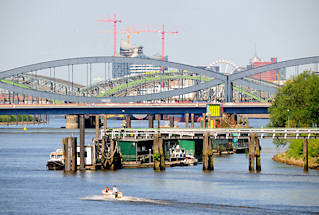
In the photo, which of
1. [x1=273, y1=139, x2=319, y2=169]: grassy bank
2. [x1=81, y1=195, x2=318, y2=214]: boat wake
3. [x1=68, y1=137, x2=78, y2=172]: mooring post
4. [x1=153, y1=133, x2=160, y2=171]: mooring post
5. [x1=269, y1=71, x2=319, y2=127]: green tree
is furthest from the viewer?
[x1=269, y1=71, x2=319, y2=127]: green tree

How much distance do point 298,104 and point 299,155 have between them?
18556 millimetres

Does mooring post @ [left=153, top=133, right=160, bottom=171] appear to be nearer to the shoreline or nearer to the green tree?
the shoreline

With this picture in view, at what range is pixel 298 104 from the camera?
395 feet

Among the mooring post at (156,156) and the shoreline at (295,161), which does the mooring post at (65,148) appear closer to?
the mooring post at (156,156)

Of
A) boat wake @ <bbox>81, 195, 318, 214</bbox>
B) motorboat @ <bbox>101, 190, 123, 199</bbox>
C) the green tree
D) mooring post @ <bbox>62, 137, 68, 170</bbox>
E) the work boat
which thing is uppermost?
the green tree

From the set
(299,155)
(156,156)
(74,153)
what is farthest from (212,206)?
(299,155)

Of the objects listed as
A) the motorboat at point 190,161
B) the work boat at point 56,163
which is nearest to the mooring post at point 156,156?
the motorboat at point 190,161

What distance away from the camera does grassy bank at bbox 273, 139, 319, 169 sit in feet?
320

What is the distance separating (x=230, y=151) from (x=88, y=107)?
7246 cm

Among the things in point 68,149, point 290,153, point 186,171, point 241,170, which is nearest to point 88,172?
point 68,149

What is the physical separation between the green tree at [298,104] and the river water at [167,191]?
14.9 m

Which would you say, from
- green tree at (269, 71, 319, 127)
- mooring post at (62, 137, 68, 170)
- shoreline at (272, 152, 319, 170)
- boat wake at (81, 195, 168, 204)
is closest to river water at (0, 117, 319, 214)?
boat wake at (81, 195, 168, 204)

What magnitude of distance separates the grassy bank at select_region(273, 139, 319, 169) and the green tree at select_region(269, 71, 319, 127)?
25.6ft

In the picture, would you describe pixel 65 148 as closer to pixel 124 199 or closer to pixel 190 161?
pixel 124 199
